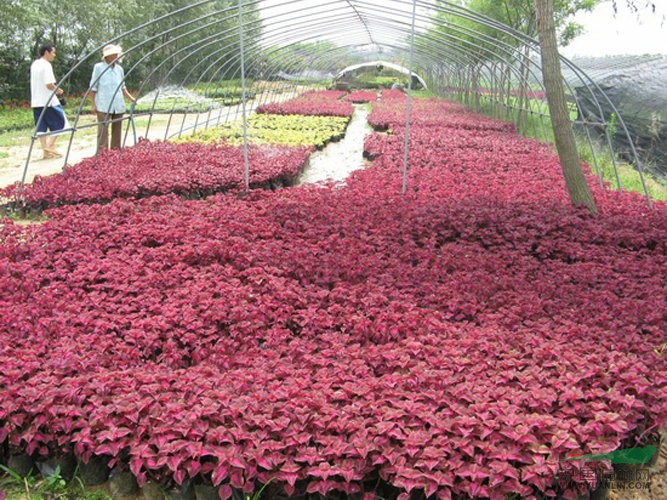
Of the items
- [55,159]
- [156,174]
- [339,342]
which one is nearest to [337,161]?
[156,174]

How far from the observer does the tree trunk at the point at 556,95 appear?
6.66 metres

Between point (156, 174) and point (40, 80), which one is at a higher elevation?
point (40, 80)

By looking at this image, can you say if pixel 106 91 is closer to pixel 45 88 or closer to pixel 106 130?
pixel 106 130

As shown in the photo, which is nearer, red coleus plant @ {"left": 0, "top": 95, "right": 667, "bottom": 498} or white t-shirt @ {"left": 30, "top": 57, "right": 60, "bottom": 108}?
red coleus plant @ {"left": 0, "top": 95, "right": 667, "bottom": 498}

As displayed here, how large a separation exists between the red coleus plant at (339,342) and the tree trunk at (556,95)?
1.58ft

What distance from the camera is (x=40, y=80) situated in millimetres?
11031

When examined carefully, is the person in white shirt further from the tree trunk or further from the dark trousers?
the tree trunk

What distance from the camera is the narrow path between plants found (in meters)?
11.9

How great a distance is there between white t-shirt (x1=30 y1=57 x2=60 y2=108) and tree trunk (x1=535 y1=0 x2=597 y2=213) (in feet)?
28.1

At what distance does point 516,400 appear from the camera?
3.28 m

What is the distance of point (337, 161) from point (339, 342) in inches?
393

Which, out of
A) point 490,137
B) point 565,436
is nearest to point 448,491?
point 565,436

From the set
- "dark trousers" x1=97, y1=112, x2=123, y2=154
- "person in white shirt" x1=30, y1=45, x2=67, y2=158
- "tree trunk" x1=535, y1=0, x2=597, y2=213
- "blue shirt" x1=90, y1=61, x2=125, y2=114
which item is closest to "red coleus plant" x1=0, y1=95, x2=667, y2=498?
"tree trunk" x1=535, y1=0, x2=597, y2=213

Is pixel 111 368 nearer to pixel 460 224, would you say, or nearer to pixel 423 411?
pixel 423 411
